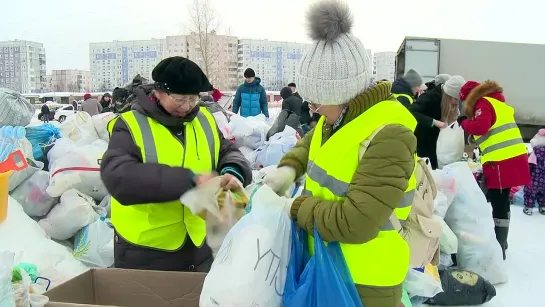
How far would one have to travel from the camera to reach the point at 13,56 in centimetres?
4222

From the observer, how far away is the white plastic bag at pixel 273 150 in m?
4.86

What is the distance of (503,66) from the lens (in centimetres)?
1059

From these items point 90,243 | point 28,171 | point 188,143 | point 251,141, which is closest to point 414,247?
point 188,143

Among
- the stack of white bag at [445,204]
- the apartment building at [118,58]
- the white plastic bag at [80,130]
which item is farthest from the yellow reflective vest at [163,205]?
the apartment building at [118,58]

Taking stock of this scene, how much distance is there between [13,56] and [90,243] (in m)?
45.2

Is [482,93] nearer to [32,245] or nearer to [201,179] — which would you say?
[201,179]

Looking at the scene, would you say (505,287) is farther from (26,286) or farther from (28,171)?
(28,171)

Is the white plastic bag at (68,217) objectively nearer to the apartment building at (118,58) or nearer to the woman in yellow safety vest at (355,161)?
the woman in yellow safety vest at (355,161)

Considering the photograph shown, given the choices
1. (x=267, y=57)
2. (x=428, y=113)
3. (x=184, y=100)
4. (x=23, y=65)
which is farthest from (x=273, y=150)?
(x=267, y=57)

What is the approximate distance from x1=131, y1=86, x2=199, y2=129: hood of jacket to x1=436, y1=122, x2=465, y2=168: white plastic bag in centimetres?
347

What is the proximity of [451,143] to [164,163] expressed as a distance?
144 inches

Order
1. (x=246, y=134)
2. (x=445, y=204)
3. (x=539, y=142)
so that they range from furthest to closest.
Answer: (x=539, y=142)
(x=246, y=134)
(x=445, y=204)

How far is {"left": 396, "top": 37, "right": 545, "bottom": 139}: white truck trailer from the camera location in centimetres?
991

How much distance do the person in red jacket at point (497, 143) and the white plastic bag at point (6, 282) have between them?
3.58 metres
